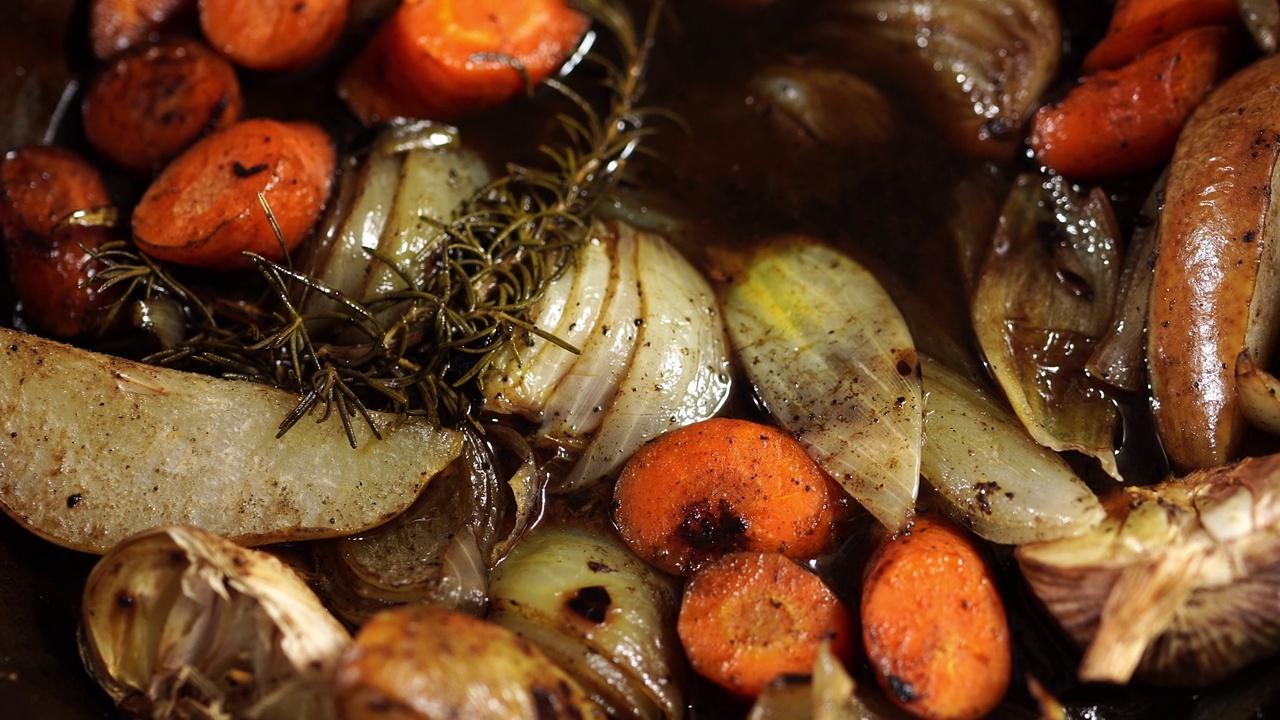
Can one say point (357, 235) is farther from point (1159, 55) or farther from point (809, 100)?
point (1159, 55)

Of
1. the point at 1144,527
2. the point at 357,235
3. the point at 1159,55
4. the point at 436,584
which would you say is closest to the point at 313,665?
the point at 436,584

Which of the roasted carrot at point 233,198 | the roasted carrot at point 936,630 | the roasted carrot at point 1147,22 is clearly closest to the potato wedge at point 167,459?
the roasted carrot at point 233,198

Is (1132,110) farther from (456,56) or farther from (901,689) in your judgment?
(456,56)

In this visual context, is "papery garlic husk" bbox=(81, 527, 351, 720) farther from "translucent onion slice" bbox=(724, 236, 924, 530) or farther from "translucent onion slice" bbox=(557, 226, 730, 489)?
"translucent onion slice" bbox=(724, 236, 924, 530)

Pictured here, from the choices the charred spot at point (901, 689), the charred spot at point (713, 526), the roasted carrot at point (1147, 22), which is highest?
the roasted carrot at point (1147, 22)

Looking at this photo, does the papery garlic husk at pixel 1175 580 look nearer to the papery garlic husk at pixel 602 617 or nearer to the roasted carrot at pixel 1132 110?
the papery garlic husk at pixel 602 617
